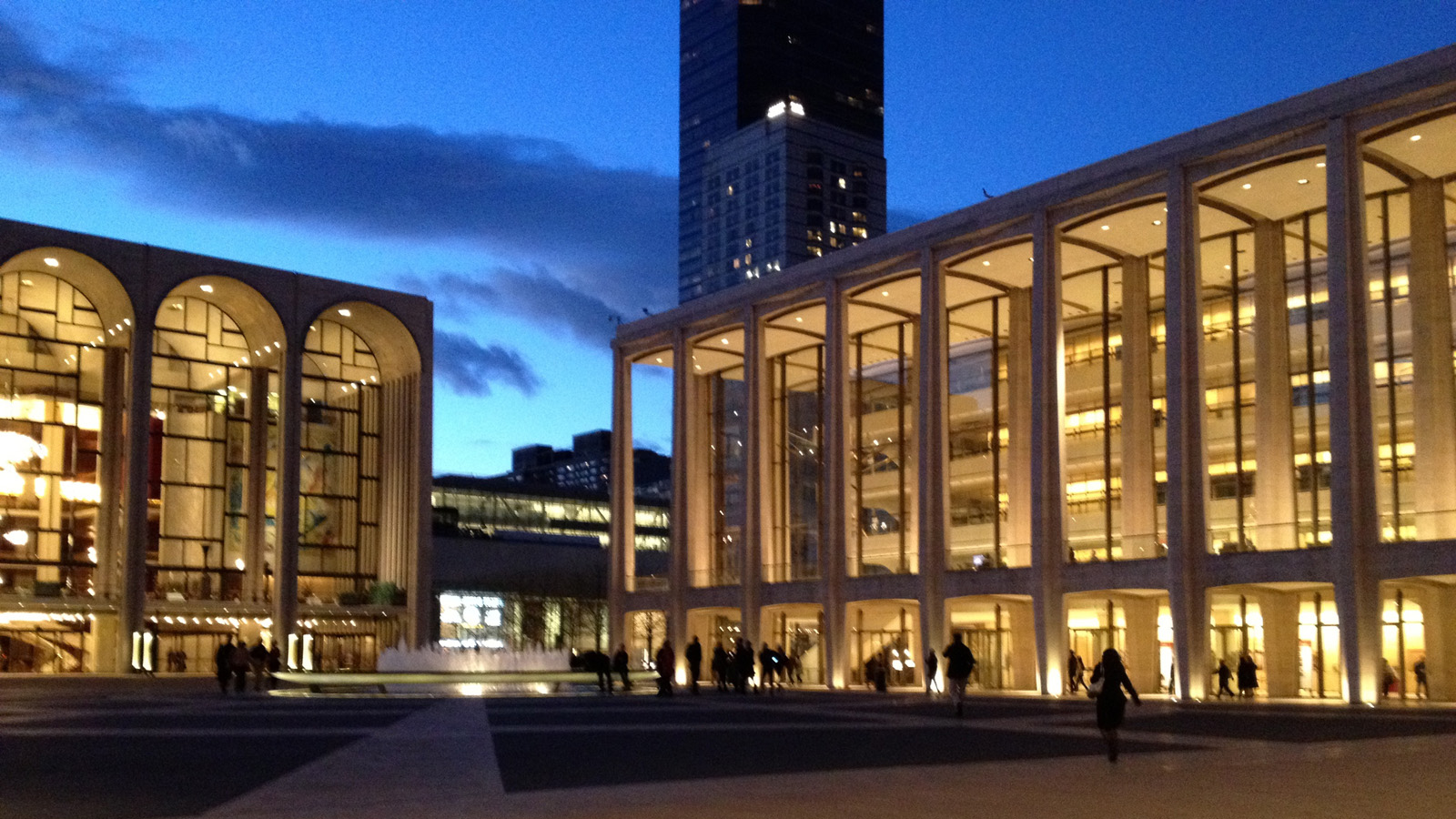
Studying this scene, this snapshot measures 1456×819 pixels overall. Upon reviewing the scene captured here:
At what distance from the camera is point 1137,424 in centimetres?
4888

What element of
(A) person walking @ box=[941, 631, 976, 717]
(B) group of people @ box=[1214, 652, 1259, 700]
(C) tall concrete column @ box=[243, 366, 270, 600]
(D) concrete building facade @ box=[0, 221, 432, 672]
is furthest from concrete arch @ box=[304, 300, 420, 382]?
(A) person walking @ box=[941, 631, 976, 717]

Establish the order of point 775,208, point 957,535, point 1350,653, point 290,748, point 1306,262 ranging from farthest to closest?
point 775,208
point 957,535
point 1306,262
point 1350,653
point 290,748

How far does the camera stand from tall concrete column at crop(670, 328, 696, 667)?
5953 centimetres

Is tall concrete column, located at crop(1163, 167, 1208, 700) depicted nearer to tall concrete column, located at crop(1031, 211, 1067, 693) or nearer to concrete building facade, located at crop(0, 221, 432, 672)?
tall concrete column, located at crop(1031, 211, 1067, 693)

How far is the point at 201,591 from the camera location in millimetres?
61469

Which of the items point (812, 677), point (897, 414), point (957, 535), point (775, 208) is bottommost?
point (812, 677)

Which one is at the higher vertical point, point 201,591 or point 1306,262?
point 1306,262

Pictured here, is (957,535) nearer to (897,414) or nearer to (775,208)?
(897,414)

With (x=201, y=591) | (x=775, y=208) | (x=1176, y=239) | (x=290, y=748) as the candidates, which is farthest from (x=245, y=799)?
(x=775, y=208)

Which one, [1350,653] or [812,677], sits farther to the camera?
[812,677]

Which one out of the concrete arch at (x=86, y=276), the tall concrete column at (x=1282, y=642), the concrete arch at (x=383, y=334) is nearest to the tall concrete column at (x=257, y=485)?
the concrete arch at (x=383, y=334)

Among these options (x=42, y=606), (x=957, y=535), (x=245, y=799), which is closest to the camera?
(x=245, y=799)

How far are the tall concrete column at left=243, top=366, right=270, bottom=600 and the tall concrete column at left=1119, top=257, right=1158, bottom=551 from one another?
3492 centimetres

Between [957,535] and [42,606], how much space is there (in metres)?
34.1
